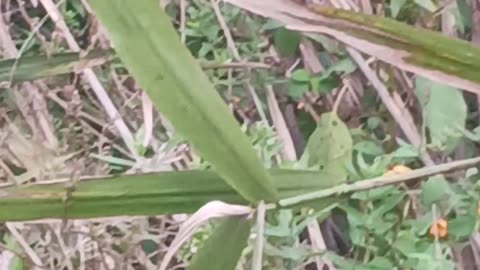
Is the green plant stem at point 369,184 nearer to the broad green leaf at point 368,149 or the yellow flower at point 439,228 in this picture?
the yellow flower at point 439,228

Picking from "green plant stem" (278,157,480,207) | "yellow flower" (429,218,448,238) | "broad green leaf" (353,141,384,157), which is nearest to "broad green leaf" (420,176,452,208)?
"yellow flower" (429,218,448,238)

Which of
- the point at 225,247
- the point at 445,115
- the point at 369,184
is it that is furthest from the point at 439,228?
the point at 225,247

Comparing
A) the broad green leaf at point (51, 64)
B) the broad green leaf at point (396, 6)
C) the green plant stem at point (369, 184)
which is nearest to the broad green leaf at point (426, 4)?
the broad green leaf at point (396, 6)

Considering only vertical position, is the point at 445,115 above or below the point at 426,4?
below

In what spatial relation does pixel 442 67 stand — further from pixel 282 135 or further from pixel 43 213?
pixel 282 135

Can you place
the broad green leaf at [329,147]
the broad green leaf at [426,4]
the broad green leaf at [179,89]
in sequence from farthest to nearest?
1. the broad green leaf at [426,4]
2. the broad green leaf at [329,147]
3. the broad green leaf at [179,89]

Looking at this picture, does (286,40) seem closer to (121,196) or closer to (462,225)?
(462,225)
